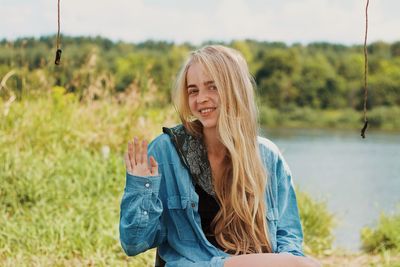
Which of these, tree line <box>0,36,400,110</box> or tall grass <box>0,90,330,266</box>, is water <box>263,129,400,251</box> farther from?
tree line <box>0,36,400,110</box>

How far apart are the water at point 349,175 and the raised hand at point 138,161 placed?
2531 mm

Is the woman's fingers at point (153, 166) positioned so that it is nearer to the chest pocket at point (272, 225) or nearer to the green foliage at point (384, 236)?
the chest pocket at point (272, 225)

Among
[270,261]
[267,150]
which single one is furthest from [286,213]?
[270,261]

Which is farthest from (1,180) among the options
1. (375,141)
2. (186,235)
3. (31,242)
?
(375,141)

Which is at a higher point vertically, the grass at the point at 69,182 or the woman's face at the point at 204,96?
the woman's face at the point at 204,96

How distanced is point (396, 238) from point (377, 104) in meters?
13.4

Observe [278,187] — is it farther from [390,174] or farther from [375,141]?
[375,141]

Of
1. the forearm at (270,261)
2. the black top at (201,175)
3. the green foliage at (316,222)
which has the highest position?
the black top at (201,175)

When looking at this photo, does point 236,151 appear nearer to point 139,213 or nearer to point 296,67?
point 139,213

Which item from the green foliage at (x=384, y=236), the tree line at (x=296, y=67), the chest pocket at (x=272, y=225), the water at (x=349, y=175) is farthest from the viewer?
the tree line at (x=296, y=67)

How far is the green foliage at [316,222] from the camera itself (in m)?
4.61

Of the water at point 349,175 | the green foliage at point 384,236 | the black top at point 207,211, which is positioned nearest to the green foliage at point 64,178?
the water at point 349,175

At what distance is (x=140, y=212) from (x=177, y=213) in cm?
19

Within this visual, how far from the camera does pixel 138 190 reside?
203cm
